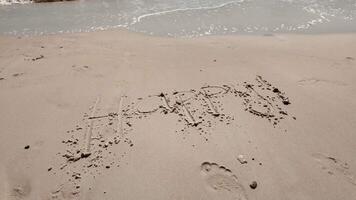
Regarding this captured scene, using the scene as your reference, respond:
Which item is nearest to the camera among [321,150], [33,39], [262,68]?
[321,150]

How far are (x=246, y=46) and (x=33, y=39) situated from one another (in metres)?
3.85

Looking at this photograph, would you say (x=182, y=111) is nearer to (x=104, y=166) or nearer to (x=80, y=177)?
(x=104, y=166)

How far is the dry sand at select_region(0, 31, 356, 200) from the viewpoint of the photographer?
9.01ft

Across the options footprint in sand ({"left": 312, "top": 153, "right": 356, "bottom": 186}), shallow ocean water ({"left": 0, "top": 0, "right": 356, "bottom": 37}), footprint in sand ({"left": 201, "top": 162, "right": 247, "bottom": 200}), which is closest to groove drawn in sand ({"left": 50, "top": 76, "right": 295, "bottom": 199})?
footprint in sand ({"left": 201, "top": 162, "right": 247, "bottom": 200})

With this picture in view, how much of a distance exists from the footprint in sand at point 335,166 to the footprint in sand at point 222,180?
2.89 ft

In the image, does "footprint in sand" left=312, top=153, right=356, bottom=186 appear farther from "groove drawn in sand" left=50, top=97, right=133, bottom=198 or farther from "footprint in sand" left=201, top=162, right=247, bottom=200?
"groove drawn in sand" left=50, top=97, right=133, bottom=198

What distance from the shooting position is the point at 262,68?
4.53 meters

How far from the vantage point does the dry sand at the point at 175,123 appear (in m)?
2.75

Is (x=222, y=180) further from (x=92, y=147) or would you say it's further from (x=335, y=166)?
(x=92, y=147)

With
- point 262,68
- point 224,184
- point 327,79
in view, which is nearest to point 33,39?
point 262,68

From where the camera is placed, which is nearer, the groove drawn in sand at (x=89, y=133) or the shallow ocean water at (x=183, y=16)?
the groove drawn in sand at (x=89, y=133)

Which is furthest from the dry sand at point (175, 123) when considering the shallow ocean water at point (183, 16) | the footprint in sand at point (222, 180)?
the shallow ocean water at point (183, 16)

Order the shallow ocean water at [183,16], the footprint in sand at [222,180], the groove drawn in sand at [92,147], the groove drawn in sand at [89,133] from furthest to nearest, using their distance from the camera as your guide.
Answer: the shallow ocean water at [183,16], the groove drawn in sand at [89,133], the groove drawn in sand at [92,147], the footprint in sand at [222,180]

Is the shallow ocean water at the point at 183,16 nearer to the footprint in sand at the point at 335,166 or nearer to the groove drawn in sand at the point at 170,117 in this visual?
the groove drawn in sand at the point at 170,117
